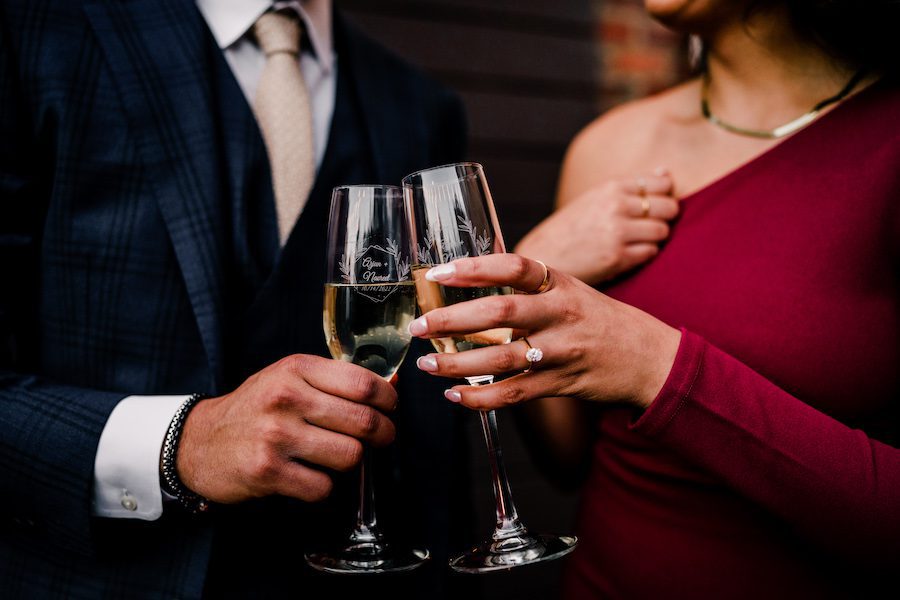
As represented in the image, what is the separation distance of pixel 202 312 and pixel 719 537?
99cm

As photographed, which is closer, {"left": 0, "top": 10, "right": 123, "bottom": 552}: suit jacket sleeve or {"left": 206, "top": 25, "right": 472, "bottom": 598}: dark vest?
{"left": 0, "top": 10, "right": 123, "bottom": 552}: suit jacket sleeve

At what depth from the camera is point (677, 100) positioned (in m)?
1.63

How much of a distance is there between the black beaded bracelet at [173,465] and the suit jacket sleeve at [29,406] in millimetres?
121

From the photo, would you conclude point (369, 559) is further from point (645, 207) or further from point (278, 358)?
point (645, 207)

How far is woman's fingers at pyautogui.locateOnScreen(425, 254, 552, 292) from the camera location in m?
0.82

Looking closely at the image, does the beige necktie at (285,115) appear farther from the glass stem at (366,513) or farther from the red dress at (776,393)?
the red dress at (776,393)

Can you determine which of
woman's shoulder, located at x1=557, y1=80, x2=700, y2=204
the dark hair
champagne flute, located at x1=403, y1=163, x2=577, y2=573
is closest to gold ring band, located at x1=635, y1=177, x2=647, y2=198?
woman's shoulder, located at x1=557, y1=80, x2=700, y2=204

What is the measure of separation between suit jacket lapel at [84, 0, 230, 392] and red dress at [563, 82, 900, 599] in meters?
0.77

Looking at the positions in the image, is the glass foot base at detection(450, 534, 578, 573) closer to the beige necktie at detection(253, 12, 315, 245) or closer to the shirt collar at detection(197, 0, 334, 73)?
the beige necktie at detection(253, 12, 315, 245)

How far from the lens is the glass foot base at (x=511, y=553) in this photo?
3.04ft

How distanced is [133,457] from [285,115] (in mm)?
735

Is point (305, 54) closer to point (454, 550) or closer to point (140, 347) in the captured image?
point (140, 347)

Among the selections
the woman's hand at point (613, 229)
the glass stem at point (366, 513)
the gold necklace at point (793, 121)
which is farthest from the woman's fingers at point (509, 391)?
the gold necklace at point (793, 121)

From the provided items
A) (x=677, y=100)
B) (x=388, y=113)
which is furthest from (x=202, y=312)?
(x=677, y=100)
